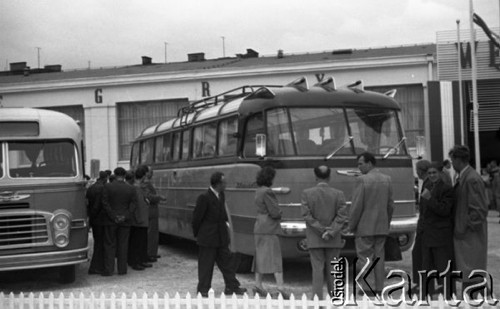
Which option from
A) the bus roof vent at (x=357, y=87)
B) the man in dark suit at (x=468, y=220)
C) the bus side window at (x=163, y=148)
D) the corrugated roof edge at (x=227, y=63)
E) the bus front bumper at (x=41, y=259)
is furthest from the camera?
the corrugated roof edge at (x=227, y=63)

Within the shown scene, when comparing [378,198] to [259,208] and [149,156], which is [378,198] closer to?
[259,208]

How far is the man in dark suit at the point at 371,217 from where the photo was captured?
9398 millimetres

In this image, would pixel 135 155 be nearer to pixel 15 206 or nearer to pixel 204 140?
pixel 204 140

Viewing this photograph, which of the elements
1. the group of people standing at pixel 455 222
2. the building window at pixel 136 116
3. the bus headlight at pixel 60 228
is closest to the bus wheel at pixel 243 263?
the bus headlight at pixel 60 228

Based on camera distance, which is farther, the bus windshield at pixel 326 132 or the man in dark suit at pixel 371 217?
the bus windshield at pixel 326 132

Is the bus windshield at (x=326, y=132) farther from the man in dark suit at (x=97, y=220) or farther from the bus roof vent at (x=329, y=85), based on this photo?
the man in dark suit at (x=97, y=220)

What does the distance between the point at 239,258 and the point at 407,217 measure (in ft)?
9.62

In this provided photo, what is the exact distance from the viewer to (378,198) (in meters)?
9.44

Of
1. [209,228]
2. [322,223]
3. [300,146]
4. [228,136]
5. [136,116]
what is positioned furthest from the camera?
[136,116]

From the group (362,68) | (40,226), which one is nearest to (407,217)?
(40,226)

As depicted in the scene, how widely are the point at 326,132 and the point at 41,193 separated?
457 centimetres

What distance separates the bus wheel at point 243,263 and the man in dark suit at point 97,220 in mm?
2392

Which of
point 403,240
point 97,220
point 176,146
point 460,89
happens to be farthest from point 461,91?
point 97,220

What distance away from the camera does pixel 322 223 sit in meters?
9.35
